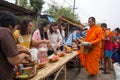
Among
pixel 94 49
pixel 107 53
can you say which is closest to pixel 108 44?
pixel 107 53

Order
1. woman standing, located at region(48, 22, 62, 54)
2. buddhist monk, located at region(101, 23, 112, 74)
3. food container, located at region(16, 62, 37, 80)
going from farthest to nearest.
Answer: buddhist monk, located at region(101, 23, 112, 74) → woman standing, located at region(48, 22, 62, 54) → food container, located at region(16, 62, 37, 80)

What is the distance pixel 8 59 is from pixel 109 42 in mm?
5500

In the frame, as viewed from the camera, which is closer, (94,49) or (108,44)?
(94,49)

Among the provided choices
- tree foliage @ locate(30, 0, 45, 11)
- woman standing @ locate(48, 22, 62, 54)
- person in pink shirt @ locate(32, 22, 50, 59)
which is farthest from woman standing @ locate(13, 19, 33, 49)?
tree foliage @ locate(30, 0, 45, 11)

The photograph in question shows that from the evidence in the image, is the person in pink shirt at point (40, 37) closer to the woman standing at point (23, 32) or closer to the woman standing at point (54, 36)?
the woman standing at point (23, 32)

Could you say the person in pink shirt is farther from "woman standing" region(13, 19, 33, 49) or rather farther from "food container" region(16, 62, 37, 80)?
"food container" region(16, 62, 37, 80)

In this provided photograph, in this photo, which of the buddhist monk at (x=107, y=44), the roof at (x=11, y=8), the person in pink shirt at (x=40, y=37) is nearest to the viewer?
the person in pink shirt at (x=40, y=37)

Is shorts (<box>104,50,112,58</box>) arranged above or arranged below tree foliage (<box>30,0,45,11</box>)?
below

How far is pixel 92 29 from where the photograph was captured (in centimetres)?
579

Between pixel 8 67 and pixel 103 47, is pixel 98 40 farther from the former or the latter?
pixel 8 67

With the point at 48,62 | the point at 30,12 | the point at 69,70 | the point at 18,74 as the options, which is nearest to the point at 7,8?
the point at 30,12

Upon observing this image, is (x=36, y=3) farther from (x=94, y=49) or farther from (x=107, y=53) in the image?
(x=94, y=49)

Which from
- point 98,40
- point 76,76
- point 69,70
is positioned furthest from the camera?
point 69,70

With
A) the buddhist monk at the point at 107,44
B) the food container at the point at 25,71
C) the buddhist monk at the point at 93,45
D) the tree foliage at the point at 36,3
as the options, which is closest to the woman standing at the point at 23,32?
the food container at the point at 25,71
